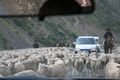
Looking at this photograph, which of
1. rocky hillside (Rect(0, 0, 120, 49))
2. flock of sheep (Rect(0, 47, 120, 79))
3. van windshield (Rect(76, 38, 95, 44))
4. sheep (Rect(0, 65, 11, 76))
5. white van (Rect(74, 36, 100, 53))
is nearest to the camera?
flock of sheep (Rect(0, 47, 120, 79))

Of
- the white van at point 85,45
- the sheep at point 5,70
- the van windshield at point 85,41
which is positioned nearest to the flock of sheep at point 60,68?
the sheep at point 5,70

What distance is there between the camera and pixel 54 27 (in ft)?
178

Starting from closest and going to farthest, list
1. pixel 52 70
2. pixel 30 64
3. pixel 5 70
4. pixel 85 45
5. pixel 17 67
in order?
pixel 5 70 → pixel 52 70 → pixel 17 67 → pixel 30 64 → pixel 85 45

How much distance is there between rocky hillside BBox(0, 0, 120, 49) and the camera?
4244cm

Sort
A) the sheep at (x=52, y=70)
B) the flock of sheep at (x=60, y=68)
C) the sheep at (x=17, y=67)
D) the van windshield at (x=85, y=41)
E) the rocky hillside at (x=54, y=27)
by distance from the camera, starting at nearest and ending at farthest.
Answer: the flock of sheep at (x=60, y=68) < the sheep at (x=52, y=70) < the sheep at (x=17, y=67) < the van windshield at (x=85, y=41) < the rocky hillside at (x=54, y=27)

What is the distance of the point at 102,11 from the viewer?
7444 cm

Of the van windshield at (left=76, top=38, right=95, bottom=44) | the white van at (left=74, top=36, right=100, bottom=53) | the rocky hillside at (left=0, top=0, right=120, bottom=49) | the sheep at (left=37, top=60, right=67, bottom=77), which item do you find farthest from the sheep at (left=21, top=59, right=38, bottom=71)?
the van windshield at (left=76, top=38, right=95, bottom=44)

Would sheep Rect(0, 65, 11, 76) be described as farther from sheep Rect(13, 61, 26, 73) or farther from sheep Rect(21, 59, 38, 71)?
sheep Rect(21, 59, 38, 71)

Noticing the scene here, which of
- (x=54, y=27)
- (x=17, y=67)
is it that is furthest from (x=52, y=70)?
(x=54, y=27)

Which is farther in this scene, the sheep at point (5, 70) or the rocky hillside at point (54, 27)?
the rocky hillside at point (54, 27)

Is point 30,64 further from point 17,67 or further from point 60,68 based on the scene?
point 60,68

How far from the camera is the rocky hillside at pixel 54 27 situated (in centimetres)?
4244

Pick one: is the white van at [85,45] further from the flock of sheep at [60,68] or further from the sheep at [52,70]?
the sheep at [52,70]

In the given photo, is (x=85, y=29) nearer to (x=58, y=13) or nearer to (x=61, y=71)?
(x=61, y=71)
